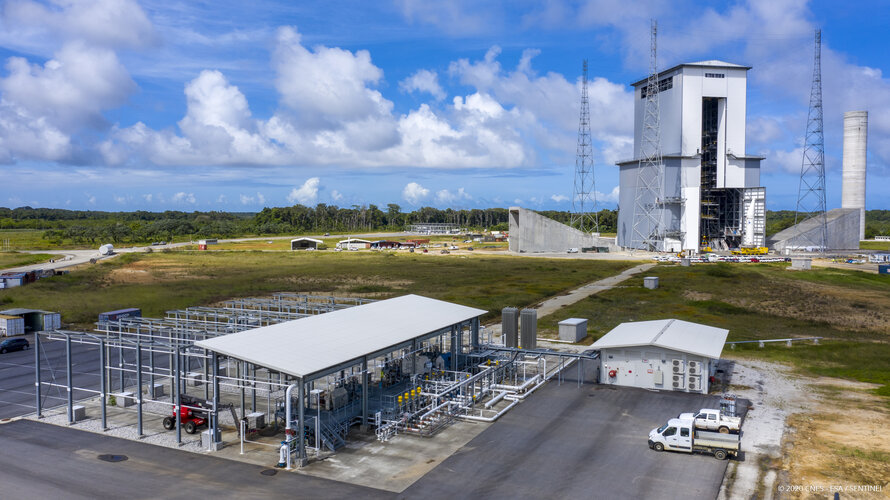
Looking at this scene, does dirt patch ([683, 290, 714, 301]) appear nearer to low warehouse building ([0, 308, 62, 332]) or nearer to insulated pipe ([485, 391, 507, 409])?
insulated pipe ([485, 391, 507, 409])

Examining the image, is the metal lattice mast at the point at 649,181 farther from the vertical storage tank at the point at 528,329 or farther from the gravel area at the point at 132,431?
the gravel area at the point at 132,431

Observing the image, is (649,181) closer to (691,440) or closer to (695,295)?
(695,295)

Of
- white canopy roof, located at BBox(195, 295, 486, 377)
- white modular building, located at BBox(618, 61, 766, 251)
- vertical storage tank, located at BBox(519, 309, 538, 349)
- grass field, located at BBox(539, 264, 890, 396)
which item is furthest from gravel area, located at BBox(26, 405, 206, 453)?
white modular building, located at BBox(618, 61, 766, 251)

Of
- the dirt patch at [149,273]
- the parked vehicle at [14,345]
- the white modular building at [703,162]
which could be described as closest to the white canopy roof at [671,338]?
the parked vehicle at [14,345]

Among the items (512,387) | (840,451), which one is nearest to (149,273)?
(512,387)

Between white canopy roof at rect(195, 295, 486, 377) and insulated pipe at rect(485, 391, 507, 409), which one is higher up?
white canopy roof at rect(195, 295, 486, 377)

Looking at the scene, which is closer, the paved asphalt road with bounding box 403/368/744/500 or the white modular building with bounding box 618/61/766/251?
the paved asphalt road with bounding box 403/368/744/500

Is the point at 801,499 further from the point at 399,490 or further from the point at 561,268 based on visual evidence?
the point at 561,268
